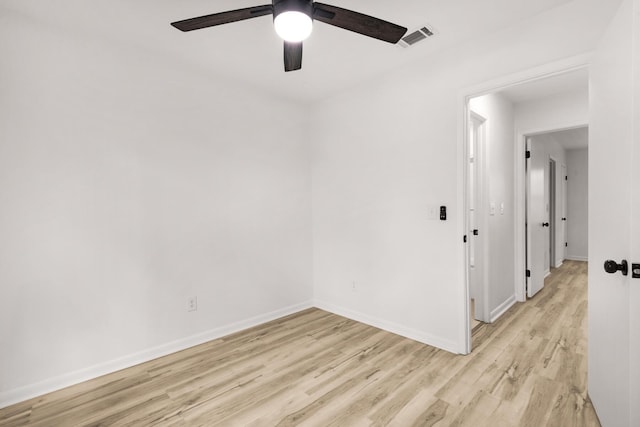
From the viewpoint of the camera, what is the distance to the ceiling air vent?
2285mm

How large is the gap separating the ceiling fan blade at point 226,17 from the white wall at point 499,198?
7.70 feet

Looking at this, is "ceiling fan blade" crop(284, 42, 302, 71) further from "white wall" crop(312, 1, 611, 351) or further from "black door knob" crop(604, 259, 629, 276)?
"black door knob" crop(604, 259, 629, 276)

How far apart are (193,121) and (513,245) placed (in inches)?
154

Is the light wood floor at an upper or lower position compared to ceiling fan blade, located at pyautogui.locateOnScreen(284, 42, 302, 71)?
lower

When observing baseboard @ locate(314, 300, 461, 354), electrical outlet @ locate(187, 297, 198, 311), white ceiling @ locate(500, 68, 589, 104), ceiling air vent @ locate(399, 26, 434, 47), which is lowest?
baseboard @ locate(314, 300, 461, 354)

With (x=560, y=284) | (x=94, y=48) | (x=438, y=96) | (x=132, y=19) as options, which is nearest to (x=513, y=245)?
(x=560, y=284)

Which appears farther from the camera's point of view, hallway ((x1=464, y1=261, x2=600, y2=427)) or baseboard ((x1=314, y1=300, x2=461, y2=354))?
baseboard ((x1=314, y1=300, x2=461, y2=354))

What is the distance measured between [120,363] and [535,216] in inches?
192

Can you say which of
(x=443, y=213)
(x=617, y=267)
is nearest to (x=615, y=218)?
(x=617, y=267)

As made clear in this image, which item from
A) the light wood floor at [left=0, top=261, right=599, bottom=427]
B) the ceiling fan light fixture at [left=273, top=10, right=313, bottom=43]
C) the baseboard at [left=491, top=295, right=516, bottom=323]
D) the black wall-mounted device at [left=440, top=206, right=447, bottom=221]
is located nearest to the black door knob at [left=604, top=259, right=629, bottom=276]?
the light wood floor at [left=0, top=261, right=599, bottom=427]

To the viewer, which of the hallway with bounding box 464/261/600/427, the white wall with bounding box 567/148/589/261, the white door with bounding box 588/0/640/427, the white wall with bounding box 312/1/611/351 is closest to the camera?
the white door with bounding box 588/0/640/427

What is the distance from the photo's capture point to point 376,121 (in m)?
3.15

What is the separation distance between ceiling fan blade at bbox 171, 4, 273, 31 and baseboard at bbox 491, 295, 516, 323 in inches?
136

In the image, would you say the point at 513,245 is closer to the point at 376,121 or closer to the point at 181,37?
the point at 376,121
